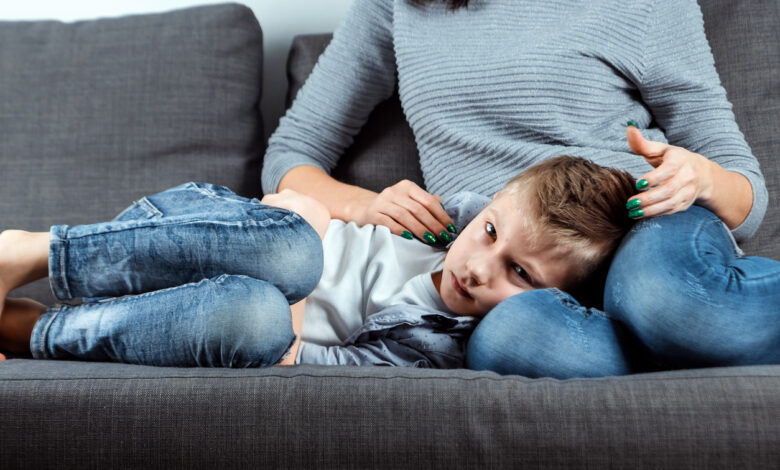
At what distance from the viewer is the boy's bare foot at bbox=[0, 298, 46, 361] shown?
0.90 meters

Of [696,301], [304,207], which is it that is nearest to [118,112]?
[304,207]

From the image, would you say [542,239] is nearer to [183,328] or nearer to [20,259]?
[183,328]

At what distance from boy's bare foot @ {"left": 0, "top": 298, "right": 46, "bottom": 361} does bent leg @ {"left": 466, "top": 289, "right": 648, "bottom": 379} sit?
2.00ft

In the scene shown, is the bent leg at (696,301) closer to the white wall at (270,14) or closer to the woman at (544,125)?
the woman at (544,125)

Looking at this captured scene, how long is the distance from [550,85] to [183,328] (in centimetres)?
80

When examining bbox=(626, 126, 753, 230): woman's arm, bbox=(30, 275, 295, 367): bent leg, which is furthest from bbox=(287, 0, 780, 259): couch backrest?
bbox=(30, 275, 295, 367): bent leg

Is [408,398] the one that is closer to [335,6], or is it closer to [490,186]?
[490,186]

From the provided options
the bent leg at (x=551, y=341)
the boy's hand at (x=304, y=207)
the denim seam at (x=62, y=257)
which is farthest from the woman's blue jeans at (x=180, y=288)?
the bent leg at (x=551, y=341)

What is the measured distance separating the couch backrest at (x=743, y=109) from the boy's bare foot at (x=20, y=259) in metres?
0.70

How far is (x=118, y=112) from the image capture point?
4.50 feet

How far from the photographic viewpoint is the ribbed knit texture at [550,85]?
1175 mm

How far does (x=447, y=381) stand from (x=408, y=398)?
5cm

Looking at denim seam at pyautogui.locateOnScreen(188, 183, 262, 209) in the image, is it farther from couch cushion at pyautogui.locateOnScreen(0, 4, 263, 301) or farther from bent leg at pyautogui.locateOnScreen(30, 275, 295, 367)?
couch cushion at pyautogui.locateOnScreen(0, 4, 263, 301)

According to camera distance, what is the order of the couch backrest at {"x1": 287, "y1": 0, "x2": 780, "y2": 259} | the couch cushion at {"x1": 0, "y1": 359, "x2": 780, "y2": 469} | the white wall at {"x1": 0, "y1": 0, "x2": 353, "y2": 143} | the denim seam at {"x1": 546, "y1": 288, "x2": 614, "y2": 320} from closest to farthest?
the couch cushion at {"x1": 0, "y1": 359, "x2": 780, "y2": 469}
the denim seam at {"x1": 546, "y1": 288, "x2": 614, "y2": 320}
the couch backrest at {"x1": 287, "y1": 0, "x2": 780, "y2": 259}
the white wall at {"x1": 0, "y1": 0, "x2": 353, "y2": 143}
